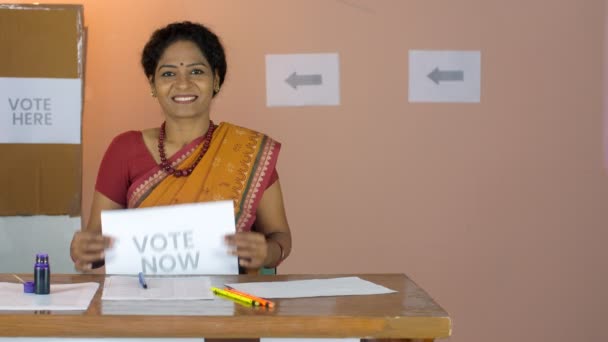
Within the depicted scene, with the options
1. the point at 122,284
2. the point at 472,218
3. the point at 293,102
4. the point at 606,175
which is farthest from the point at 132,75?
the point at 606,175

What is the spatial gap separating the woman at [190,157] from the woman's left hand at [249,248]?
23 cm

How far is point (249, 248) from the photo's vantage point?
2398 millimetres

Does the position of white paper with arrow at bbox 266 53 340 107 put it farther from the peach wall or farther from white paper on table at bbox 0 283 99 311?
white paper on table at bbox 0 283 99 311

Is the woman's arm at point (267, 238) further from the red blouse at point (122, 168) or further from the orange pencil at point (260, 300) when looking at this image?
the orange pencil at point (260, 300)

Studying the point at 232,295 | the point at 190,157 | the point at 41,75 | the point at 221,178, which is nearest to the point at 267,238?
the point at 221,178

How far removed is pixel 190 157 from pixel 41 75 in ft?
3.29

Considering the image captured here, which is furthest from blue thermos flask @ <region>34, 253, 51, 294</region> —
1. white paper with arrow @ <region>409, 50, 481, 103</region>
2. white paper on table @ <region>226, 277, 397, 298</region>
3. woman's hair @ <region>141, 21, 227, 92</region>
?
white paper with arrow @ <region>409, 50, 481, 103</region>

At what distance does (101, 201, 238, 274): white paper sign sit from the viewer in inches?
88.8

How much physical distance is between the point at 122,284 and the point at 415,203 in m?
1.95

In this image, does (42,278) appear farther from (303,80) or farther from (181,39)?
(303,80)

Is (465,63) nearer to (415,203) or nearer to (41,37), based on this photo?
(415,203)

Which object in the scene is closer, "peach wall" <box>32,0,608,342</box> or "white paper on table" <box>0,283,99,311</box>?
"white paper on table" <box>0,283,99,311</box>

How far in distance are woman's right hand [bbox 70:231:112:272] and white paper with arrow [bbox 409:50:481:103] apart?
5.91 feet

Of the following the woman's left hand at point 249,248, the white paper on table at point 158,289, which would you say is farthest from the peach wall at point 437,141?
the white paper on table at point 158,289
